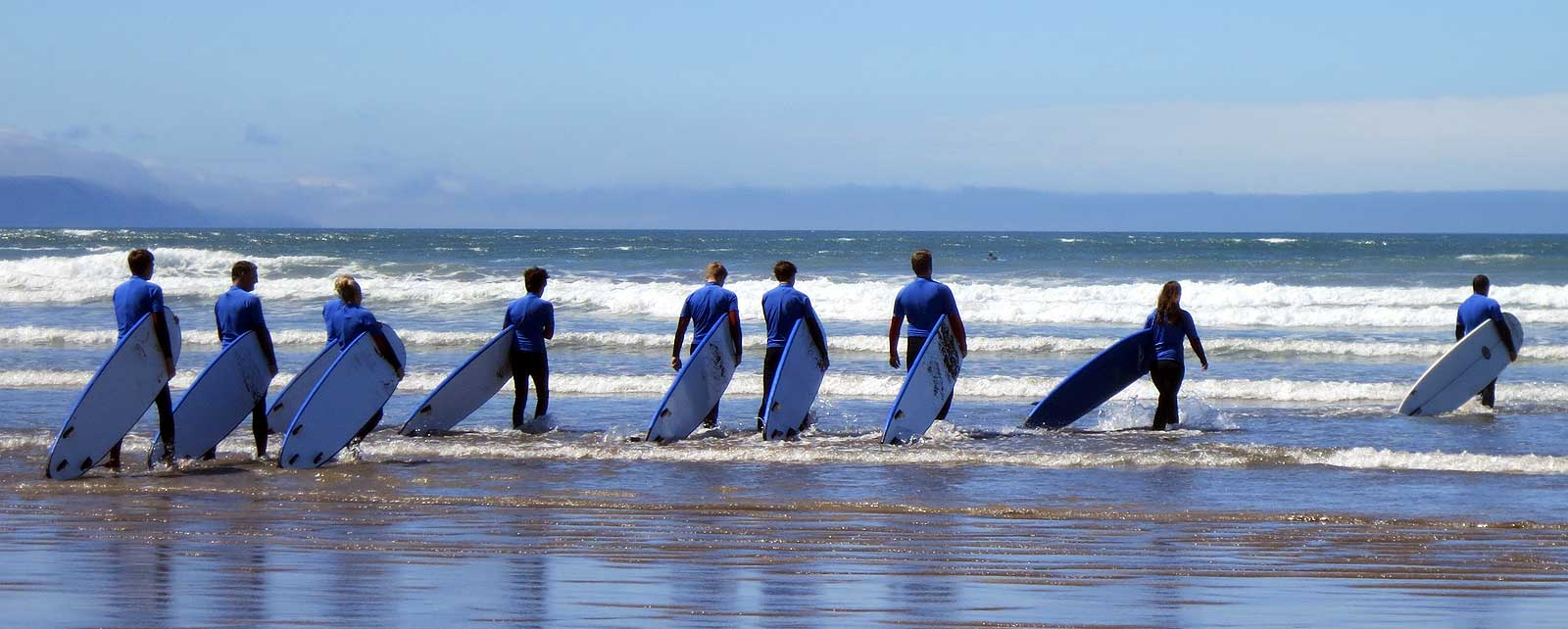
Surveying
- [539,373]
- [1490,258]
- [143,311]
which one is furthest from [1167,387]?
[1490,258]

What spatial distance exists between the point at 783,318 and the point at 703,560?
424 cm

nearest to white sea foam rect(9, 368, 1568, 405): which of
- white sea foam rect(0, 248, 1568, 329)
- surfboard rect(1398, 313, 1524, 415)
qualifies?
surfboard rect(1398, 313, 1524, 415)

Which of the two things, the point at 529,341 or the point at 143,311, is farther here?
the point at 529,341

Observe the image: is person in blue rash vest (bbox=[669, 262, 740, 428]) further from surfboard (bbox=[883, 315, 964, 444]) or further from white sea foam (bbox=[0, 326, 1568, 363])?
white sea foam (bbox=[0, 326, 1568, 363])

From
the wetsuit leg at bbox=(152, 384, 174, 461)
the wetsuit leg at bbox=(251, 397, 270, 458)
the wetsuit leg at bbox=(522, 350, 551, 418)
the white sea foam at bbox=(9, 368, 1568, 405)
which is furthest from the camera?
the white sea foam at bbox=(9, 368, 1568, 405)

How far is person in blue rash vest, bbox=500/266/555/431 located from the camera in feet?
32.5

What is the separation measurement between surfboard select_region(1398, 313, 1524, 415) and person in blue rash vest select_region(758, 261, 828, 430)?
470 cm

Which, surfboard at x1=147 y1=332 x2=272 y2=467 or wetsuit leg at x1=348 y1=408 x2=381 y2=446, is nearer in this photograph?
surfboard at x1=147 y1=332 x2=272 y2=467

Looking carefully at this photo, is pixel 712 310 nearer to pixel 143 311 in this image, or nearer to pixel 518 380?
pixel 518 380

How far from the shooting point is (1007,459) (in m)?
8.52

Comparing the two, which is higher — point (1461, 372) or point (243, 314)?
point (243, 314)

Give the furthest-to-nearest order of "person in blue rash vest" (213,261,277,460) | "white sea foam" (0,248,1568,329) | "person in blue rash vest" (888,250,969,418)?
"white sea foam" (0,248,1568,329)
"person in blue rash vest" (888,250,969,418)
"person in blue rash vest" (213,261,277,460)

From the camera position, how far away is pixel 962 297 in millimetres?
25797

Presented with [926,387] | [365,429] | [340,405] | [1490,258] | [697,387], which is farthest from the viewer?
[1490,258]
